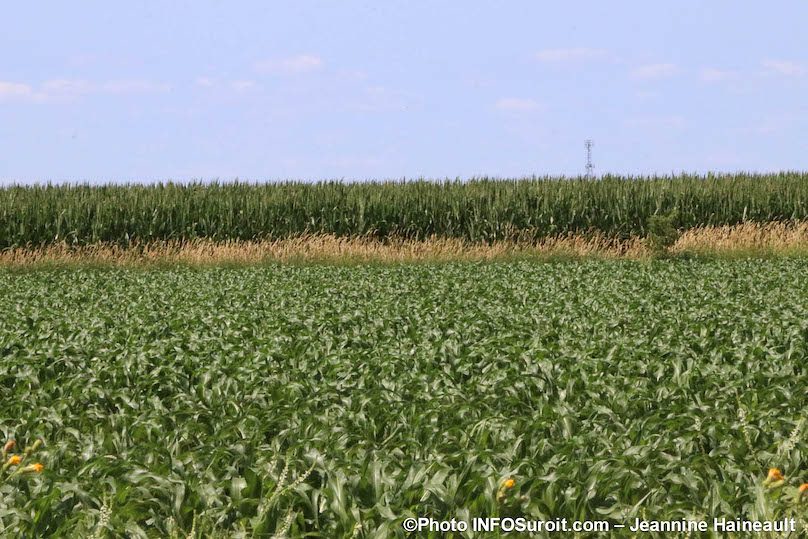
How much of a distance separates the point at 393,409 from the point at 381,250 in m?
20.6

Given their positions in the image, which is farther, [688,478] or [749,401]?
[749,401]

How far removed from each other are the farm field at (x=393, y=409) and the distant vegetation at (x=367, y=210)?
1365 cm

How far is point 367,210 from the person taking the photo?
31000 millimetres

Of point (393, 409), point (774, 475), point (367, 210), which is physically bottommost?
point (393, 409)

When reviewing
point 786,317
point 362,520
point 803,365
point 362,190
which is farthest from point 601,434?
point 362,190

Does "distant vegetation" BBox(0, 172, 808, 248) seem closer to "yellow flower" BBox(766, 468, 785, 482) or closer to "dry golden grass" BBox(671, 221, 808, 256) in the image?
"dry golden grass" BBox(671, 221, 808, 256)

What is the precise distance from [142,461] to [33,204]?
1007 inches

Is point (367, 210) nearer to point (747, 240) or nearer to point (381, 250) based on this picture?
point (381, 250)

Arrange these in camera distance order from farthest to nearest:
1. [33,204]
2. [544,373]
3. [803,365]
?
[33,204] → [803,365] → [544,373]

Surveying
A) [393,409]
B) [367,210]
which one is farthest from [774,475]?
[367,210]

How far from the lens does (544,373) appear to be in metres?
9.18

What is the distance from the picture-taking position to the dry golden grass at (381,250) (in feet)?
89.5

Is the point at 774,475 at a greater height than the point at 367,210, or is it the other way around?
the point at 367,210

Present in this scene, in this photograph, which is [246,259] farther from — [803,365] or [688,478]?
[688,478]
